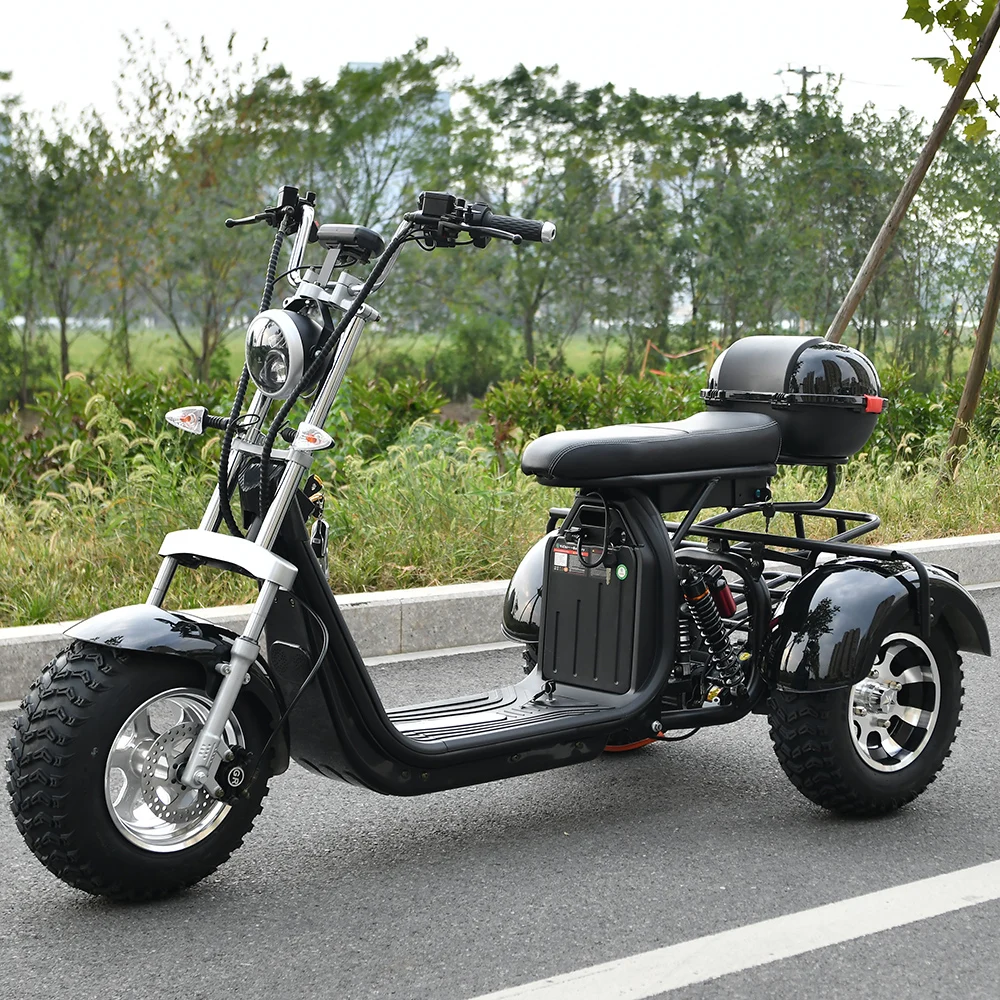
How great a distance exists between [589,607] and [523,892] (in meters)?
0.89

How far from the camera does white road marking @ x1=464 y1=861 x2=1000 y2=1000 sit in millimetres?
2979

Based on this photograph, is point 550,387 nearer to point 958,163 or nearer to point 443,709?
point 443,709

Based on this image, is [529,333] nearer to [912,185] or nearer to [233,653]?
[912,185]

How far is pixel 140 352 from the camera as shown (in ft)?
46.6

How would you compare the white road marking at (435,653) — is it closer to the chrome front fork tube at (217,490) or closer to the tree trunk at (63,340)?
the chrome front fork tube at (217,490)

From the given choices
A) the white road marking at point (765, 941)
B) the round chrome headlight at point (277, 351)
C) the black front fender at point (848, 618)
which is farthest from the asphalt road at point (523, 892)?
the round chrome headlight at point (277, 351)

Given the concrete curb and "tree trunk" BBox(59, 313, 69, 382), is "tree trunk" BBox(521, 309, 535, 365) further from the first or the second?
the concrete curb

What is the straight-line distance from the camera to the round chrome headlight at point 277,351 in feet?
10.6

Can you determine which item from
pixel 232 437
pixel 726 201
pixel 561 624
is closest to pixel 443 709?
pixel 561 624

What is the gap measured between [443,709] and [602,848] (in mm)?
583

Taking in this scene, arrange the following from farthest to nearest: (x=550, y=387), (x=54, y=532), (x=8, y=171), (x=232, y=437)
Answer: (x=8, y=171) < (x=550, y=387) < (x=54, y=532) < (x=232, y=437)

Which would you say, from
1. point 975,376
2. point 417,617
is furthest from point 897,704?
point 975,376

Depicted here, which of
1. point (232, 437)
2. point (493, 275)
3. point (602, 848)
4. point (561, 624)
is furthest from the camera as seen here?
point (493, 275)

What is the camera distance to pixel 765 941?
3209 millimetres
